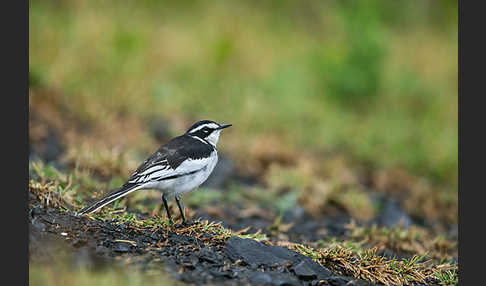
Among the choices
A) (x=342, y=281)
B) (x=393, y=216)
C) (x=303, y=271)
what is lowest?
(x=393, y=216)

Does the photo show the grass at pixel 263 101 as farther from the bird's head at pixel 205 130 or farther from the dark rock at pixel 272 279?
the dark rock at pixel 272 279

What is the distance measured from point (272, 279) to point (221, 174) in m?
5.06

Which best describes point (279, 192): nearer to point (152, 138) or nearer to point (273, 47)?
point (152, 138)

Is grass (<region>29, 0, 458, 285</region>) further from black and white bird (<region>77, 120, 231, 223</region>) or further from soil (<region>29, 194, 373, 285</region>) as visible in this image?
soil (<region>29, 194, 373, 285</region>)

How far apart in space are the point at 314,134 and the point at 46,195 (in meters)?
7.13

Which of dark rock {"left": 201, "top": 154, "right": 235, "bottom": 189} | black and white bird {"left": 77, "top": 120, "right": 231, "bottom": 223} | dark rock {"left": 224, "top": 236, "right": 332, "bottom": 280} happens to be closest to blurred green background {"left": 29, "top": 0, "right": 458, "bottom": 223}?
dark rock {"left": 201, "top": 154, "right": 235, "bottom": 189}

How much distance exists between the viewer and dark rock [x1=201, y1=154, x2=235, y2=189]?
30.0 feet

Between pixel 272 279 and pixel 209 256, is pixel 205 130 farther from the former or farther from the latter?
pixel 272 279

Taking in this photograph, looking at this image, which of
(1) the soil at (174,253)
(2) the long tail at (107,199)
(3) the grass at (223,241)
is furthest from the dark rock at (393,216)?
(2) the long tail at (107,199)

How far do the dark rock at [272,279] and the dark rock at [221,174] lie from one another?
14.2 ft

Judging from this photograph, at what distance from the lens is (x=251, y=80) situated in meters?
13.3

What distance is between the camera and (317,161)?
10.6 meters

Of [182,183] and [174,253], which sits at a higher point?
[182,183]

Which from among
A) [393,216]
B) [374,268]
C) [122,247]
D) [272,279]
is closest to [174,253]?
[122,247]
